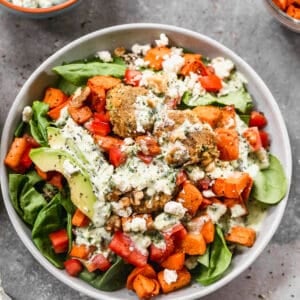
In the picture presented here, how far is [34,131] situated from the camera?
7.97 ft

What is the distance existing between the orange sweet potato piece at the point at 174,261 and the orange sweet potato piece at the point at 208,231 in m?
0.10

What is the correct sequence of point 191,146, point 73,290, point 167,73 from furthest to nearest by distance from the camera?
point 73,290, point 167,73, point 191,146

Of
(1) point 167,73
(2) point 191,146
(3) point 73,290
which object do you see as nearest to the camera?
(2) point 191,146

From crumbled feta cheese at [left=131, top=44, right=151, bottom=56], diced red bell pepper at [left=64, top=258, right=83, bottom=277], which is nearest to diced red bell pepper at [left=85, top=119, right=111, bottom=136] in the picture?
crumbled feta cheese at [left=131, top=44, right=151, bottom=56]

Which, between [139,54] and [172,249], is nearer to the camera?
[172,249]

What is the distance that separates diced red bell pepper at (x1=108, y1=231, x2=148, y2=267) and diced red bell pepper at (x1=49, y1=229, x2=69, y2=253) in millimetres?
181

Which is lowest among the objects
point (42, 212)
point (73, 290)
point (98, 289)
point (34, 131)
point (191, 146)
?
point (73, 290)

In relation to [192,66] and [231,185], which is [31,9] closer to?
[192,66]

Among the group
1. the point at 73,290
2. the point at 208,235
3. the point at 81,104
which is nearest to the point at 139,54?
the point at 81,104

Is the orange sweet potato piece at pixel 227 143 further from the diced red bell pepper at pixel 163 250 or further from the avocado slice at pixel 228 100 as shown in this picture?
the diced red bell pepper at pixel 163 250

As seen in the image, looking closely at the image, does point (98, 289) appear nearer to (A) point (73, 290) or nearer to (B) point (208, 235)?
(A) point (73, 290)

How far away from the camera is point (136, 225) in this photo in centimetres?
229

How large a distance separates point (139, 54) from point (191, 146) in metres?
0.48

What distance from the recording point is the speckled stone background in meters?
2.67
